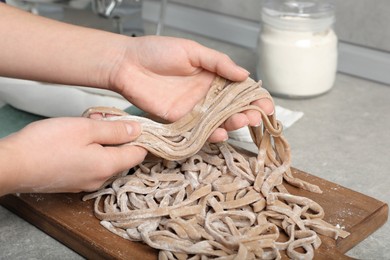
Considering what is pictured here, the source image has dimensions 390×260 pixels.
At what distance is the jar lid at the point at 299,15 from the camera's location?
5.52 feet

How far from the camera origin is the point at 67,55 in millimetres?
1357

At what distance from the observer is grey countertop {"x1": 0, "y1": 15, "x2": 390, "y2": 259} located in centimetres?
119

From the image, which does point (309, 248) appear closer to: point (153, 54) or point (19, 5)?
point (153, 54)

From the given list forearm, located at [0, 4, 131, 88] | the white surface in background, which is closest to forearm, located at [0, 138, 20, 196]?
forearm, located at [0, 4, 131, 88]

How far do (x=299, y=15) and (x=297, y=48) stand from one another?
9 centimetres

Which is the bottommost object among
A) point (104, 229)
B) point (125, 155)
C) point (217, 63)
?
point (104, 229)

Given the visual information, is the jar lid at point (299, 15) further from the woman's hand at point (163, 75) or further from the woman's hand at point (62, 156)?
the woman's hand at point (62, 156)

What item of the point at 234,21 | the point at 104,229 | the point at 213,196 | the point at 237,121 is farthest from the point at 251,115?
the point at 234,21

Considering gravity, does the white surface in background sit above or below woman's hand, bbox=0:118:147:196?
below

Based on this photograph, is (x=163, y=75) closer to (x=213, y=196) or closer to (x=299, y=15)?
(x=213, y=196)

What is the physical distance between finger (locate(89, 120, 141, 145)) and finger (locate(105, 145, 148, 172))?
14 mm

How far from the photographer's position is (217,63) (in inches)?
50.8

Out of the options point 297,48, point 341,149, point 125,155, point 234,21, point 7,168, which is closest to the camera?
point 7,168

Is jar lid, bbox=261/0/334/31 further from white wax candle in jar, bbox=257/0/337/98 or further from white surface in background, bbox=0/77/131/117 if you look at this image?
white surface in background, bbox=0/77/131/117
